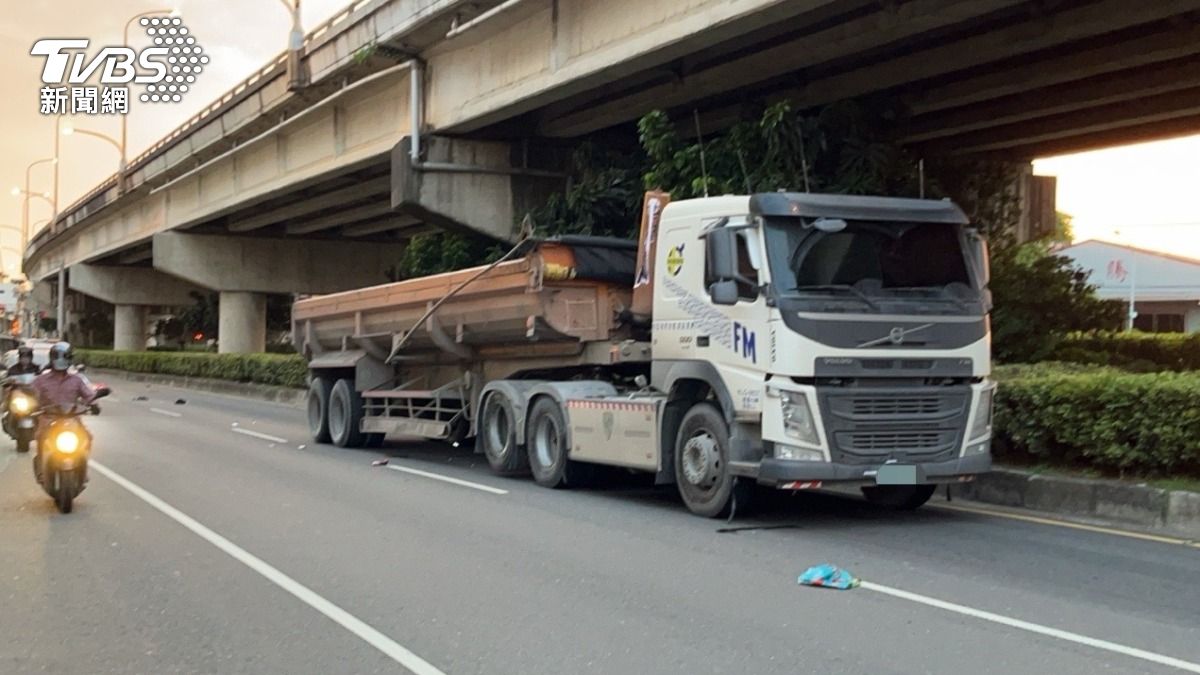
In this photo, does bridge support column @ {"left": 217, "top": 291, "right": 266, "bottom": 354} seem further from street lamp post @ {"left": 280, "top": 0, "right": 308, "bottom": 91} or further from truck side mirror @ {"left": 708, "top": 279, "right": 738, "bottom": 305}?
truck side mirror @ {"left": 708, "top": 279, "right": 738, "bottom": 305}

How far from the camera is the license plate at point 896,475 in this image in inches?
396

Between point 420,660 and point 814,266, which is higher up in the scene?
point 814,266

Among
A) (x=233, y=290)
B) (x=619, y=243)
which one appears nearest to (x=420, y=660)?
(x=619, y=243)

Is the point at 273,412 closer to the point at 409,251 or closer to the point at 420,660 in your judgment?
the point at 409,251

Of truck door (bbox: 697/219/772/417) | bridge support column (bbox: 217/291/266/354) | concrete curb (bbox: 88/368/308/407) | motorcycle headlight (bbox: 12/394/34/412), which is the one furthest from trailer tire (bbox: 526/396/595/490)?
bridge support column (bbox: 217/291/266/354)

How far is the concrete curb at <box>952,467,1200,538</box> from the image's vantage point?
10.1 metres

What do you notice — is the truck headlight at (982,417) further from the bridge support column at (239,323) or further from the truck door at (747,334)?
the bridge support column at (239,323)

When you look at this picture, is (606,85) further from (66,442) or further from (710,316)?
(66,442)

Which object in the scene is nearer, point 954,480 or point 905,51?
point 954,480

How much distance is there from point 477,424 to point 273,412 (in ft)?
49.6

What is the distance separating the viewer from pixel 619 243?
45.3 feet

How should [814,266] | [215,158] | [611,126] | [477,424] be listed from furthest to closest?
[215,158] → [611,126] → [477,424] → [814,266]

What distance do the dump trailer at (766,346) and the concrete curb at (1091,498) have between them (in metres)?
1.10

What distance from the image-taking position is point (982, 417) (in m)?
10.6
